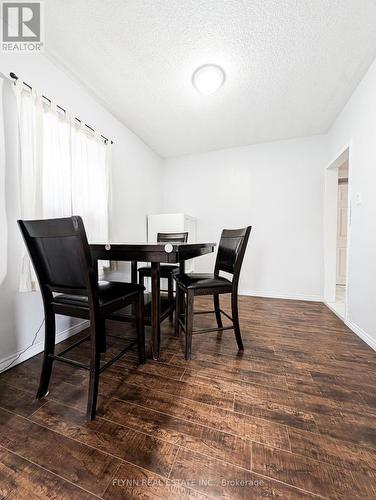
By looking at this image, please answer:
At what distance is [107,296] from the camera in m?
1.15

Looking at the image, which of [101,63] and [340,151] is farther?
[340,151]

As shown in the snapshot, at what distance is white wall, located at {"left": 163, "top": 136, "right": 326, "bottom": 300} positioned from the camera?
304 centimetres

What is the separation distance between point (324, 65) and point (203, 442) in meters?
2.89

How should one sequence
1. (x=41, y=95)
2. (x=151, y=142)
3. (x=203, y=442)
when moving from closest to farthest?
(x=203, y=442) → (x=41, y=95) → (x=151, y=142)

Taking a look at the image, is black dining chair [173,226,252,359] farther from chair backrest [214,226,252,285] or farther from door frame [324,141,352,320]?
door frame [324,141,352,320]

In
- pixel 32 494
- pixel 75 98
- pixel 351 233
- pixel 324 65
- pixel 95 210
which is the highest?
pixel 324 65

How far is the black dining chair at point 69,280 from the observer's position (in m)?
0.91

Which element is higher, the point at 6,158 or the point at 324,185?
the point at 324,185

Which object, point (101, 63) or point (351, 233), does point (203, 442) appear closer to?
point (351, 233)

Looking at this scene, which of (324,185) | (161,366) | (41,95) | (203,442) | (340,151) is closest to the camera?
(203,442)

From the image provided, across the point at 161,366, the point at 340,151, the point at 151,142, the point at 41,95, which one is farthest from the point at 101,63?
the point at 340,151

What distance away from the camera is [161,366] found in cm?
136

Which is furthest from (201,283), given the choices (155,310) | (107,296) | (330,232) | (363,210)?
(330,232)

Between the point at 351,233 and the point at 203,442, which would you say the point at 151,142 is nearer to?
the point at 351,233
